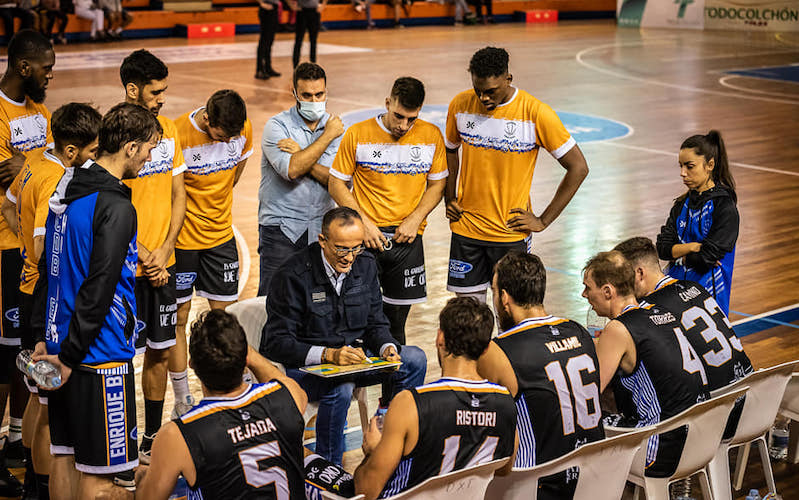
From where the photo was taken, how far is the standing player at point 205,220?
19.6ft

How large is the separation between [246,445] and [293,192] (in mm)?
2979


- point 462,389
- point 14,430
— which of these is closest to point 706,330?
point 462,389

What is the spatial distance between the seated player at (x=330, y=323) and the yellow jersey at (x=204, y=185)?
1106 millimetres

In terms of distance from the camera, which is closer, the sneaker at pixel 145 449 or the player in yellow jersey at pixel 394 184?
the sneaker at pixel 145 449

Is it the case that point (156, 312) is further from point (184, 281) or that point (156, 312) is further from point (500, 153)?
point (500, 153)

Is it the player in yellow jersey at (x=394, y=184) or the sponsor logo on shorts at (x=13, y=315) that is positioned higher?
the player in yellow jersey at (x=394, y=184)

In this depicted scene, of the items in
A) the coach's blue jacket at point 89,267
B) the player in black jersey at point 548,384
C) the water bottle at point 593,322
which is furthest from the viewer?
the water bottle at point 593,322

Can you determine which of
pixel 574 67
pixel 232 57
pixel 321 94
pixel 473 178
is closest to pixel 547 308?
pixel 473 178

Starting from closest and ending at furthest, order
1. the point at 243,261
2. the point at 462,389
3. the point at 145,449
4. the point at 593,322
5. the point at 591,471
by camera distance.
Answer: the point at 462,389
the point at 591,471
the point at 145,449
the point at 593,322
the point at 243,261

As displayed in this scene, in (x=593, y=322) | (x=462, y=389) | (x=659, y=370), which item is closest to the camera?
(x=462, y=389)

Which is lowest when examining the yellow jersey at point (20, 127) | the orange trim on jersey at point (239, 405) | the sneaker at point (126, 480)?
the sneaker at point (126, 480)

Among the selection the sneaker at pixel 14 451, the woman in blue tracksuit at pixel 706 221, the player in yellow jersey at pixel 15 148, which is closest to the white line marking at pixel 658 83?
the woman in blue tracksuit at pixel 706 221

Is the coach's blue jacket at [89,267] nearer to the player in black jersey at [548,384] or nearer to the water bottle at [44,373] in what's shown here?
the water bottle at [44,373]

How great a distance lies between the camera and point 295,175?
6090 millimetres
